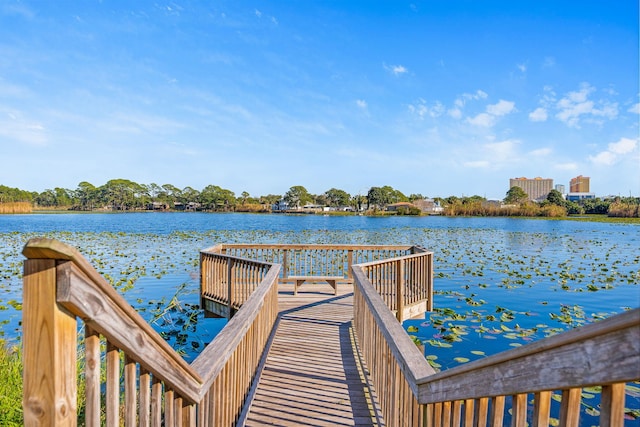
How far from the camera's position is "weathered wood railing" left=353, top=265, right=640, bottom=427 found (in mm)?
755

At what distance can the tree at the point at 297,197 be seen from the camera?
5212 inches

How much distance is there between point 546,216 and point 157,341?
85.9m

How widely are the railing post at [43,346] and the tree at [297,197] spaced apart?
131m

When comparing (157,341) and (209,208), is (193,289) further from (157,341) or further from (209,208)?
(209,208)

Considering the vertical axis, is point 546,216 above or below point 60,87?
below

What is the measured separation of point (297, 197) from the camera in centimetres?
13250

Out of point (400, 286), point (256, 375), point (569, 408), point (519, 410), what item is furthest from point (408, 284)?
point (569, 408)

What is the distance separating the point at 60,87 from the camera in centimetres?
1664

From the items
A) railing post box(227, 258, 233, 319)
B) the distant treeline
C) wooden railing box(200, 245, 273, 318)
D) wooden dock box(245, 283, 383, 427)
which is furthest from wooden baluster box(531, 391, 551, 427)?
the distant treeline

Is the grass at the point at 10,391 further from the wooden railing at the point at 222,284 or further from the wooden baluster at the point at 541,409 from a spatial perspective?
the wooden baluster at the point at 541,409

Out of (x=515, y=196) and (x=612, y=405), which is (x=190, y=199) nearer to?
(x=515, y=196)

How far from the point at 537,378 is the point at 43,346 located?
59.0 inches

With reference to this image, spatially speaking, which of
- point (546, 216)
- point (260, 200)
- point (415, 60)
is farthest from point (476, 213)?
point (260, 200)

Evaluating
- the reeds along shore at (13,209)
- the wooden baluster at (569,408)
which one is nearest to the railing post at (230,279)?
the wooden baluster at (569,408)
